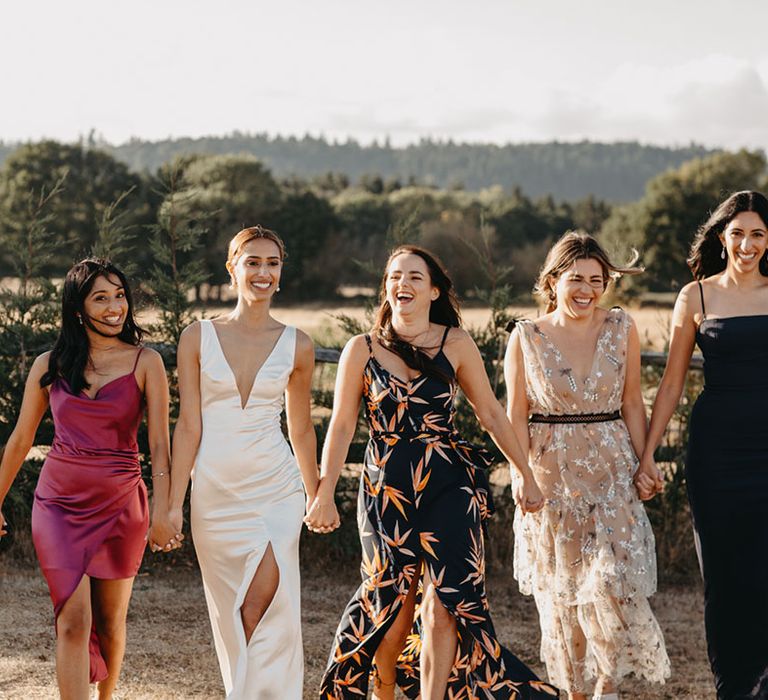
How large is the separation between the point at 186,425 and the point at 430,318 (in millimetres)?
1244

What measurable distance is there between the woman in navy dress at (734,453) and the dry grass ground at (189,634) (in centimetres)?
99

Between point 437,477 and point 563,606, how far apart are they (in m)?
1.08

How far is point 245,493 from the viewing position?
4641 millimetres

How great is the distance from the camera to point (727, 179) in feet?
123

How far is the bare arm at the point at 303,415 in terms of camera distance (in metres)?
4.81

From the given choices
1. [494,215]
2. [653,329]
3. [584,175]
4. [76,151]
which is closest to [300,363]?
[653,329]

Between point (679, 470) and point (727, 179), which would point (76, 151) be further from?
point (679, 470)

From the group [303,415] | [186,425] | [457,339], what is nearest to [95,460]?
[186,425]

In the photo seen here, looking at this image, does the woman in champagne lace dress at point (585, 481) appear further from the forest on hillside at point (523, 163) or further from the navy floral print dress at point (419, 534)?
the forest on hillside at point (523, 163)

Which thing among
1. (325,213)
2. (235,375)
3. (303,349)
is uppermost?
(325,213)

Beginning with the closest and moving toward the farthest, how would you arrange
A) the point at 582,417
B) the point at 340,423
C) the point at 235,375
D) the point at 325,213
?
the point at 235,375, the point at 340,423, the point at 582,417, the point at 325,213

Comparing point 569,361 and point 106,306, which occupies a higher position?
point 106,306

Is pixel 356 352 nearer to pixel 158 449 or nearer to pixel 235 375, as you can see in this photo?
pixel 235 375

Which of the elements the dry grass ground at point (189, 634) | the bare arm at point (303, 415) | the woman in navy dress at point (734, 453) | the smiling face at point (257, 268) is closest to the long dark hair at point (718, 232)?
the woman in navy dress at point (734, 453)
